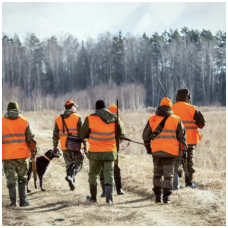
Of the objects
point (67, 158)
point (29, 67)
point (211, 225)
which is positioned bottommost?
point (211, 225)

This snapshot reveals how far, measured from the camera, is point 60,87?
228 ft

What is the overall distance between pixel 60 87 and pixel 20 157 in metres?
60.4

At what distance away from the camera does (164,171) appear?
9.18 meters

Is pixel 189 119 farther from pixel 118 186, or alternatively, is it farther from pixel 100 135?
pixel 100 135

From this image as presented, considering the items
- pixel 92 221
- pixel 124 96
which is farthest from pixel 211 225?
pixel 124 96

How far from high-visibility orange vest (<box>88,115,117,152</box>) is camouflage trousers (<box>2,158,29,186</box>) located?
139 cm

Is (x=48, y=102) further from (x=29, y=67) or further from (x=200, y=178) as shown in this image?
(x=200, y=178)

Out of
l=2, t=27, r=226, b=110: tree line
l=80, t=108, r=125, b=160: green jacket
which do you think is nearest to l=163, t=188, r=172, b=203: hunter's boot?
l=80, t=108, r=125, b=160: green jacket

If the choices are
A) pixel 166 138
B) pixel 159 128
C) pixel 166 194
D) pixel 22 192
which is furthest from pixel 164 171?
pixel 22 192

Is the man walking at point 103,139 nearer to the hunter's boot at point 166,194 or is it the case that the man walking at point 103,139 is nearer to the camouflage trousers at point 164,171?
the camouflage trousers at point 164,171

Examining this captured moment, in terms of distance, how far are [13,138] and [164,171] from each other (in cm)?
292

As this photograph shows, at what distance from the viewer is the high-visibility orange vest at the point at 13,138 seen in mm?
9391

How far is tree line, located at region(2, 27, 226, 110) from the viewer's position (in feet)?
208

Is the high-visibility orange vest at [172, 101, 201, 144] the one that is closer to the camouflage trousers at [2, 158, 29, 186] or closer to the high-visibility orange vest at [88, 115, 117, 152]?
the high-visibility orange vest at [88, 115, 117, 152]
